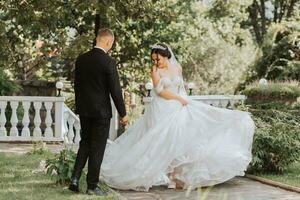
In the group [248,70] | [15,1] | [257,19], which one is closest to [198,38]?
[248,70]

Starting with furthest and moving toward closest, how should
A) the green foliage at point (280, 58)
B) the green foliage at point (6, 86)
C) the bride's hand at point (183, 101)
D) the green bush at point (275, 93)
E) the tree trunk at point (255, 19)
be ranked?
the tree trunk at point (255, 19) → the green foliage at point (280, 58) → the green bush at point (275, 93) → the green foliage at point (6, 86) → the bride's hand at point (183, 101)

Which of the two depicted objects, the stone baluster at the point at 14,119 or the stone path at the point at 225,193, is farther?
the stone baluster at the point at 14,119

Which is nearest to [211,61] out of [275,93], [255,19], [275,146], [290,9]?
[290,9]

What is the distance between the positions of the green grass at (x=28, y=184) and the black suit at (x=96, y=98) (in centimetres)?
33

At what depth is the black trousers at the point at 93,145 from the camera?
6.57 m

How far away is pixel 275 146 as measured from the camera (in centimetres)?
822

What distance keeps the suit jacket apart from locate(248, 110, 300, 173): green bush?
252cm

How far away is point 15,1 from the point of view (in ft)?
34.6

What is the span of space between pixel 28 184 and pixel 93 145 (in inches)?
49.0

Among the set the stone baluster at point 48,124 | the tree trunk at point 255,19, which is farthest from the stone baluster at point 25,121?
the tree trunk at point 255,19

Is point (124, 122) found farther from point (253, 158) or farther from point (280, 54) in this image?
point (280, 54)

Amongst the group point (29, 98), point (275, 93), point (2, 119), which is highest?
point (275, 93)

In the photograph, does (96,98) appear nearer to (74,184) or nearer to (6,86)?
(74,184)

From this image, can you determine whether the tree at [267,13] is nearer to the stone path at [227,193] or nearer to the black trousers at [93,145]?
the stone path at [227,193]
